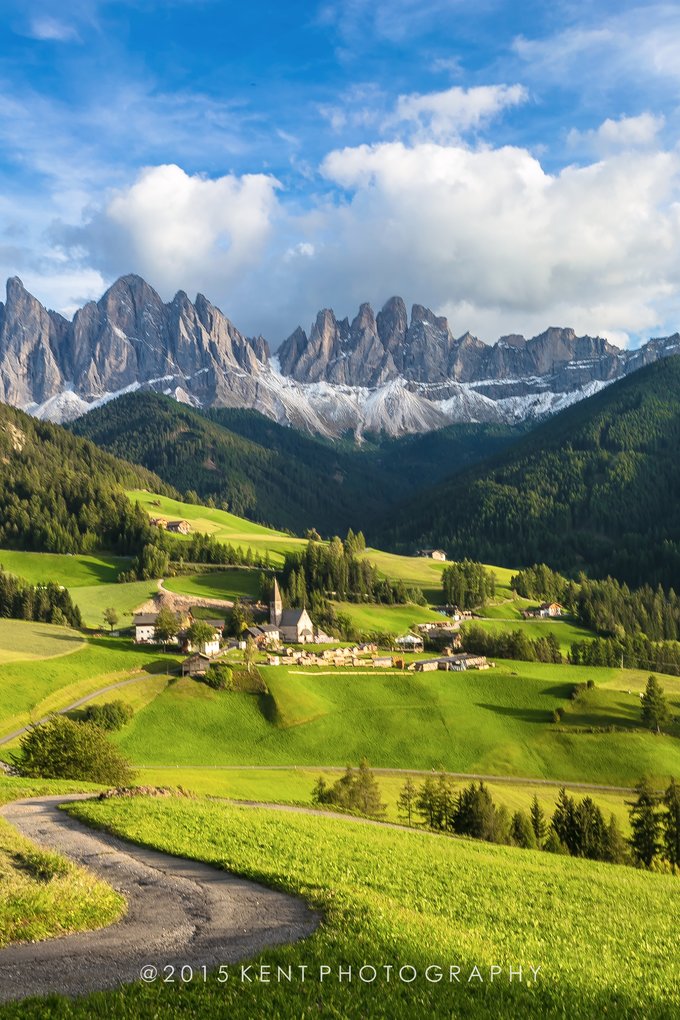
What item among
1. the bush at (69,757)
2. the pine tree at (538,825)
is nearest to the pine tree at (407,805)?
the pine tree at (538,825)

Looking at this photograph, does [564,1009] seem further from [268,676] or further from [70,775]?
[268,676]

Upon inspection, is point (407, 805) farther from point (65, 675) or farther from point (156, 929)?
point (65, 675)

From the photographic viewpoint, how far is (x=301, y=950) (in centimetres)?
1700

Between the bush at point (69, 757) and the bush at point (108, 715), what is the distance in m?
25.3

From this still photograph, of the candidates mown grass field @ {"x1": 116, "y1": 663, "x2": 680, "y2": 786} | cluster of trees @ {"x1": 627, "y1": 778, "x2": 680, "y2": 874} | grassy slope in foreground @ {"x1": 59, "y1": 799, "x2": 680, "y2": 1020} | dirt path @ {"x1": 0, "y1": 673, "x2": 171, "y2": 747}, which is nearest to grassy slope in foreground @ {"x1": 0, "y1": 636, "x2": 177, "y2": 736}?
dirt path @ {"x1": 0, "y1": 673, "x2": 171, "y2": 747}

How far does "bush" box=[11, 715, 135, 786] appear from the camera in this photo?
212 feet

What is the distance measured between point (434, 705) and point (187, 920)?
310 ft

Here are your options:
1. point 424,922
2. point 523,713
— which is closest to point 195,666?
point 523,713

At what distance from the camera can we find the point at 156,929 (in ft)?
63.6

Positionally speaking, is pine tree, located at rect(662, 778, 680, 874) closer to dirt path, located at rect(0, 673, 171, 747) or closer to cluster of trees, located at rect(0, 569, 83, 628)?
dirt path, located at rect(0, 673, 171, 747)

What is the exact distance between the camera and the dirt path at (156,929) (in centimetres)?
1572

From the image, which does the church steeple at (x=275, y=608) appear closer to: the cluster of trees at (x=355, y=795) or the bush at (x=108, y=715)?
the bush at (x=108, y=715)

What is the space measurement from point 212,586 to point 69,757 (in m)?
126

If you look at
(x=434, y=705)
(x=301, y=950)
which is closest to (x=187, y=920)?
(x=301, y=950)
